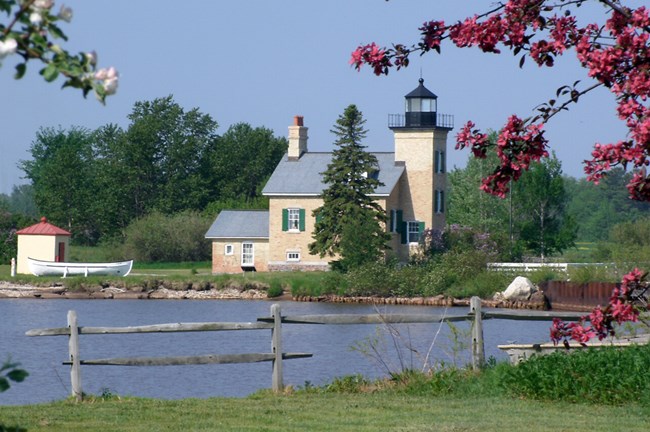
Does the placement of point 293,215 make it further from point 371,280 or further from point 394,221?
point 371,280

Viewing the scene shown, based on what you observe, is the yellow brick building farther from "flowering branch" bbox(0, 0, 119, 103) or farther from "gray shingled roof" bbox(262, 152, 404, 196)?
"flowering branch" bbox(0, 0, 119, 103)

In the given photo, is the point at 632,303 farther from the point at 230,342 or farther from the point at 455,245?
the point at 455,245

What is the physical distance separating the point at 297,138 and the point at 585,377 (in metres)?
49.1

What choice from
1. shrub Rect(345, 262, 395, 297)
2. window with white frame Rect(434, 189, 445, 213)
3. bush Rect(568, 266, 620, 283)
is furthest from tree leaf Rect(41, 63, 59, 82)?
window with white frame Rect(434, 189, 445, 213)

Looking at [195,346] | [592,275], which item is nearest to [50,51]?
[195,346]

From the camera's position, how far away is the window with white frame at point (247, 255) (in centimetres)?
5981

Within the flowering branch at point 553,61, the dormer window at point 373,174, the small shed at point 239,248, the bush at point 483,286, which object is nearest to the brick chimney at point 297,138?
the small shed at point 239,248

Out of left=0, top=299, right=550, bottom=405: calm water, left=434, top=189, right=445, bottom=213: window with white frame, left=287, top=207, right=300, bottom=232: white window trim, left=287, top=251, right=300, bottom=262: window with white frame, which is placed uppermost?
left=434, top=189, right=445, bottom=213: window with white frame

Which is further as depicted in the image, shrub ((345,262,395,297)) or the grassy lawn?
shrub ((345,262,395,297))

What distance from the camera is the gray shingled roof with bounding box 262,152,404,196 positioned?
193 ft

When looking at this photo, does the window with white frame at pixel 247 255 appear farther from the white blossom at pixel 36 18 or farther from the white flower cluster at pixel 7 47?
the white flower cluster at pixel 7 47

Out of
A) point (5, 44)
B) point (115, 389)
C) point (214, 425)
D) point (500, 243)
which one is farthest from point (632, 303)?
point (500, 243)

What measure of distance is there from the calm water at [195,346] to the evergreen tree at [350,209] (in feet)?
15.9

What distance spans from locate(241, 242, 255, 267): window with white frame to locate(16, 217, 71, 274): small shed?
8.78 meters
